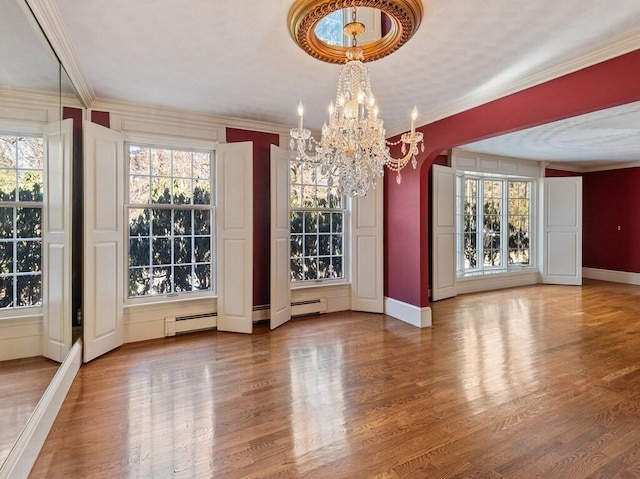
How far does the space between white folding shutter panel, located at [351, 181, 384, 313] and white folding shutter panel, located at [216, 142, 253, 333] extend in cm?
157

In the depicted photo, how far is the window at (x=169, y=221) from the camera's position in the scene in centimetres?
371

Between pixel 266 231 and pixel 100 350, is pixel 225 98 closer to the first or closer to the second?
A: pixel 266 231

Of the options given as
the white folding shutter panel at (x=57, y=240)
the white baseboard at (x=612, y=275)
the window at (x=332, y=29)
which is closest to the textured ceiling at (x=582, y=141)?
the white baseboard at (x=612, y=275)

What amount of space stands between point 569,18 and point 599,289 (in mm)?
6092

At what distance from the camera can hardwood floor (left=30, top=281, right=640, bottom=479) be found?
1782mm

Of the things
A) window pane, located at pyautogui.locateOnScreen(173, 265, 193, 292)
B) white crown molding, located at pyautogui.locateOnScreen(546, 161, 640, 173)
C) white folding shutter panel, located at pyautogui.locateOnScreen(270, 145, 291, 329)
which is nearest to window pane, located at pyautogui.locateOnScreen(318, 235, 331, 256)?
white folding shutter panel, located at pyautogui.locateOnScreen(270, 145, 291, 329)

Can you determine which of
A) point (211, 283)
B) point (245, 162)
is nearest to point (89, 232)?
point (211, 283)

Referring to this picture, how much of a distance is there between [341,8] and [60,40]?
6.25 ft

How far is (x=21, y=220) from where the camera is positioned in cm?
202

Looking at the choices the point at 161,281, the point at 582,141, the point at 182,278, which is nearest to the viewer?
the point at 161,281

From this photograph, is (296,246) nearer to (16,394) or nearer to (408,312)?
(408,312)

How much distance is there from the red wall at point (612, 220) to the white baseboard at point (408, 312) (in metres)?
5.77

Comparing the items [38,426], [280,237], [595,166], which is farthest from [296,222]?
[595,166]

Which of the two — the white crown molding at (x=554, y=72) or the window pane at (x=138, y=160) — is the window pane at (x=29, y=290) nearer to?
the window pane at (x=138, y=160)
